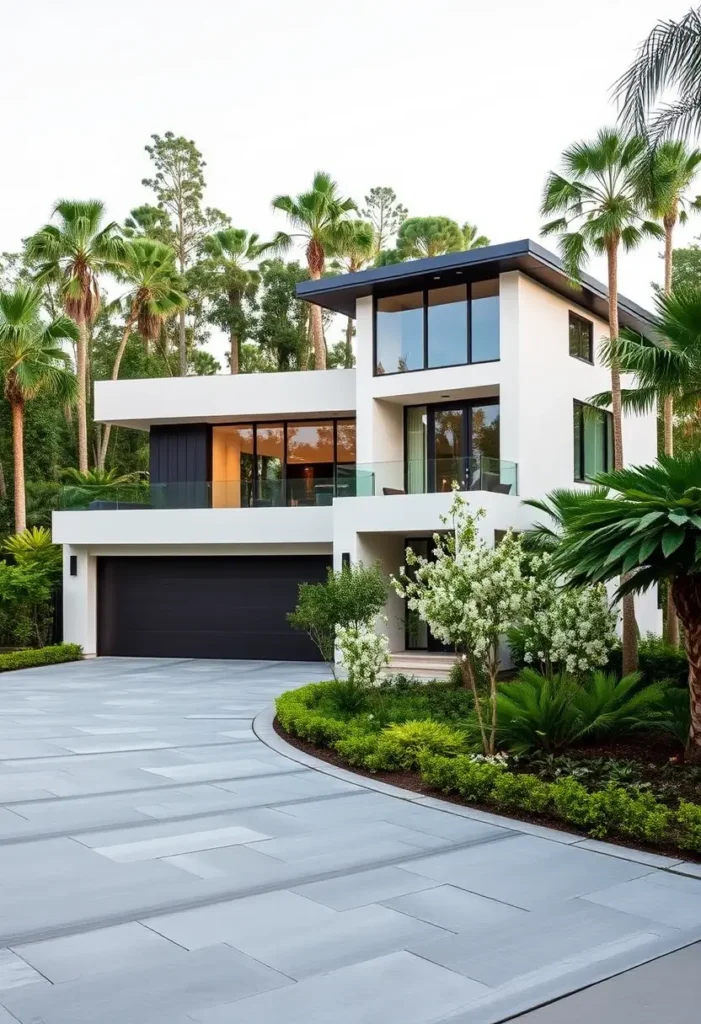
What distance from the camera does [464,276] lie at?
66.7 ft

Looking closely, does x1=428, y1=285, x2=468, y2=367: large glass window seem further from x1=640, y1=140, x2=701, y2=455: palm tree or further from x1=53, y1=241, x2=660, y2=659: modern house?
x1=640, y1=140, x2=701, y2=455: palm tree

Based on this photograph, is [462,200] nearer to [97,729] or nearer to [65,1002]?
[97,729]

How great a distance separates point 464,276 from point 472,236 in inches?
917

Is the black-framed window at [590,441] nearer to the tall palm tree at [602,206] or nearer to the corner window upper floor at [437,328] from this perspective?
the corner window upper floor at [437,328]

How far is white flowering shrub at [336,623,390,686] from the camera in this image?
12.9 meters

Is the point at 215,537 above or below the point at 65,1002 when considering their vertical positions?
above

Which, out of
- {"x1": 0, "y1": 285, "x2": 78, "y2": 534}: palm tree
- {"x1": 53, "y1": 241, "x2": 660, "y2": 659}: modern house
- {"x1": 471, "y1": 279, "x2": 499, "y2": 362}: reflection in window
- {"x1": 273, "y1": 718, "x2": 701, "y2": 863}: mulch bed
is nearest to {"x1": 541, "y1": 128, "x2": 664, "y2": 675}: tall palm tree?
{"x1": 53, "y1": 241, "x2": 660, "y2": 659}: modern house

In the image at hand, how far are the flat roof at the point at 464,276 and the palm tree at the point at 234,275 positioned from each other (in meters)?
A: 17.4

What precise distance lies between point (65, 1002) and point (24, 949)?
0.80 m

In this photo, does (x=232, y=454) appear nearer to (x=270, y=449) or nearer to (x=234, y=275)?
(x=270, y=449)

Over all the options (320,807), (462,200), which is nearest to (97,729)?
(320,807)

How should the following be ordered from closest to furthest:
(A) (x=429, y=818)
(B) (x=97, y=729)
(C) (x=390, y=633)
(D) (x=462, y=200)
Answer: (A) (x=429, y=818)
(B) (x=97, y=729)
(C) (x=390, y=633)
(D) (x=462, y=200)

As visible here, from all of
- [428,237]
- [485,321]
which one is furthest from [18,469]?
[428,237]

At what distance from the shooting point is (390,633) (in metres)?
21.1
